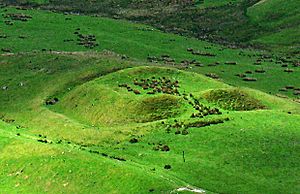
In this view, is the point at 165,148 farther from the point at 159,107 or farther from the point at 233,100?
the point at 233,100

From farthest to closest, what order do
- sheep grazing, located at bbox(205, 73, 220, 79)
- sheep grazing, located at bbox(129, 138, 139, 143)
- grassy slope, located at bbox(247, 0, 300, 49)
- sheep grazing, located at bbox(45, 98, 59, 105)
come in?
grassy slope, located at bbox(247, 0, 300, 49) < sheep grazing, located at bbox(205, 73, 220, 79) < sheep grazing, located at bbox(45, 98, 59, 105) < sheep grazing, located at bbox(129, 138, 139, 143)

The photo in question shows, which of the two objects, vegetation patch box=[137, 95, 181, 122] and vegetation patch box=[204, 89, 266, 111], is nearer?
vegetation patch box=[137, 95, 181, 122]

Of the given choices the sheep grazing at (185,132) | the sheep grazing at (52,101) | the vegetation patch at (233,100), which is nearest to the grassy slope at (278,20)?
the vegetation patch at (233,100)

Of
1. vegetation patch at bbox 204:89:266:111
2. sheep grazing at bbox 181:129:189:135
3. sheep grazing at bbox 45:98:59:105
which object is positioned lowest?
sheep grazing at bbox 45:98:59:105

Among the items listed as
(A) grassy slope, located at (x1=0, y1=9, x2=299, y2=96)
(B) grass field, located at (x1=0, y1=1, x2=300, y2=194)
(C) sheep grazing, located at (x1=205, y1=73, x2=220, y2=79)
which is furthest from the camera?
(A) grassy slope, located at (x1=0, y1=9, x2=299, y2=96)

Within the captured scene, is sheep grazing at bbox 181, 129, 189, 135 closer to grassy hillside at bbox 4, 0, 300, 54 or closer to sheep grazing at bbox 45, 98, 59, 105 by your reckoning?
sheep grazing at bbox 45, 98, 59, 105

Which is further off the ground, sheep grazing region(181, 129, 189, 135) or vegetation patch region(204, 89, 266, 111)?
vegetation patch region(204, 89, 266, 111)

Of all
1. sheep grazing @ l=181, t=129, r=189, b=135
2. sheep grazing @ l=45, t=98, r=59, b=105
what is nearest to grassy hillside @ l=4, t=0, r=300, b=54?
sheep grazing @ l=45, t=98, r=59, b=105
